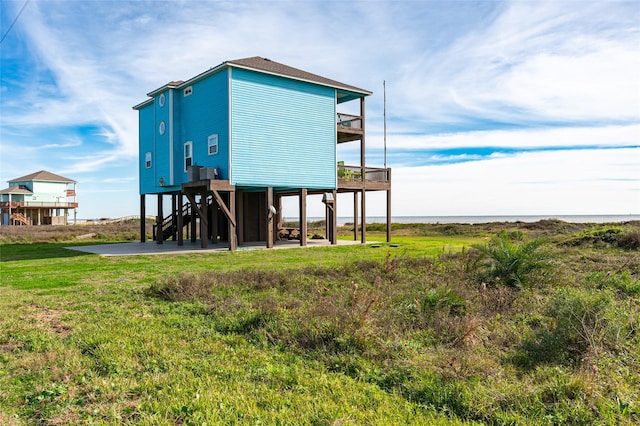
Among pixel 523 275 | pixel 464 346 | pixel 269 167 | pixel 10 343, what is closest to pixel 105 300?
pixel 10 343

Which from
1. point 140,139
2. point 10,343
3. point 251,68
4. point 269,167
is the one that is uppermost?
point 251,68

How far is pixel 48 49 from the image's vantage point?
1508cm

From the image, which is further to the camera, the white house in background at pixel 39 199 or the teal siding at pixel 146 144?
the white house in background at pixel 39 199

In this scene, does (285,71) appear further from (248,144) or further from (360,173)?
(360,173)

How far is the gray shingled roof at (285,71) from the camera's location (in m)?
19.6

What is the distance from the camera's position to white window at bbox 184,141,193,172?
2194 cm

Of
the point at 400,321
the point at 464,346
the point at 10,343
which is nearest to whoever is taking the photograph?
the point at 464,346

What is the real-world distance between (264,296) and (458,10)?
9962 mm

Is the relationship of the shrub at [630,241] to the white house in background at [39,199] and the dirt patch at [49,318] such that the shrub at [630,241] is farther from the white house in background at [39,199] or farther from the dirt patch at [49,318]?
the white house in background at [39,199]

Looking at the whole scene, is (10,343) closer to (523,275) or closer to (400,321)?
(400,321)

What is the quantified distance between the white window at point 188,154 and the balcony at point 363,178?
7561 mm

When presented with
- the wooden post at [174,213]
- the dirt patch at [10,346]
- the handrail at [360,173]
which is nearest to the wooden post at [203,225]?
the wooden post at [174,213]

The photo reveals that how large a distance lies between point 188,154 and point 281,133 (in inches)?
199

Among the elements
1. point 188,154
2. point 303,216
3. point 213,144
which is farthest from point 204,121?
point 303,216
